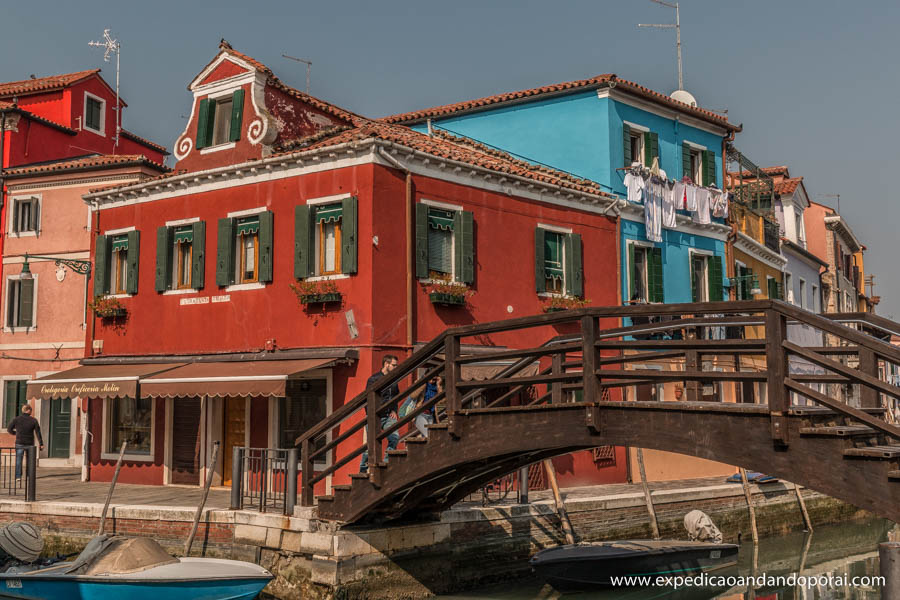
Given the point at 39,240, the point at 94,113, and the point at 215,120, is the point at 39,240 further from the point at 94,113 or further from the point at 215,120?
the point at 215,120

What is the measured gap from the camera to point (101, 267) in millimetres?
20281

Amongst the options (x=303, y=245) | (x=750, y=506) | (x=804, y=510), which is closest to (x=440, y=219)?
(x=303, y=245)

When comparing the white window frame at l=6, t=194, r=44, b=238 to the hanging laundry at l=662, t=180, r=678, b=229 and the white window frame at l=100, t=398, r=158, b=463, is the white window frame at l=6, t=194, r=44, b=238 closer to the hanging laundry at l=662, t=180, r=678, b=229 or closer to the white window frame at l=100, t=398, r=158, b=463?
the white window frame at l=100, t=398, r=158, b=463

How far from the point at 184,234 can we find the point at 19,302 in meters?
9.47

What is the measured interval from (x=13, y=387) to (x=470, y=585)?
16494 mm

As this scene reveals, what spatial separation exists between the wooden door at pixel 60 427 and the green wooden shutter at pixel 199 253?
8.07m

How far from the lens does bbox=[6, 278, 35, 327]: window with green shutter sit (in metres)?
25.3

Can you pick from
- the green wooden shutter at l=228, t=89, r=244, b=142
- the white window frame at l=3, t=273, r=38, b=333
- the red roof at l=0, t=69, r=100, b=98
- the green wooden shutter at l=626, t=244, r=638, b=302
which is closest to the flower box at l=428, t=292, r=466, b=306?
the green wooden shutter at l=228, t=89, r=244, b=142

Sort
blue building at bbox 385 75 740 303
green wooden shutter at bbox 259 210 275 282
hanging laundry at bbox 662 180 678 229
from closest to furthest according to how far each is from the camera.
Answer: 1. green wooden shutter at bbox 259 210 275 282
2. blue building at bbox 385 75 740 303
3. hanging laundry at bbox 662 180 678 229

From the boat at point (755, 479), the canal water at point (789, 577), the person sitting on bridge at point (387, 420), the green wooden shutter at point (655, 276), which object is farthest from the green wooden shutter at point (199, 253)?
the boat at point (755, 479)

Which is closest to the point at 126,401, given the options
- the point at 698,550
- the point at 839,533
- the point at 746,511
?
the point at 698,550

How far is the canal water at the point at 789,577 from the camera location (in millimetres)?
14336

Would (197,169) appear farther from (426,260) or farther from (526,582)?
(526,582)

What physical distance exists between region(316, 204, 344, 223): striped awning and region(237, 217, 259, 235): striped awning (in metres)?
1.55
